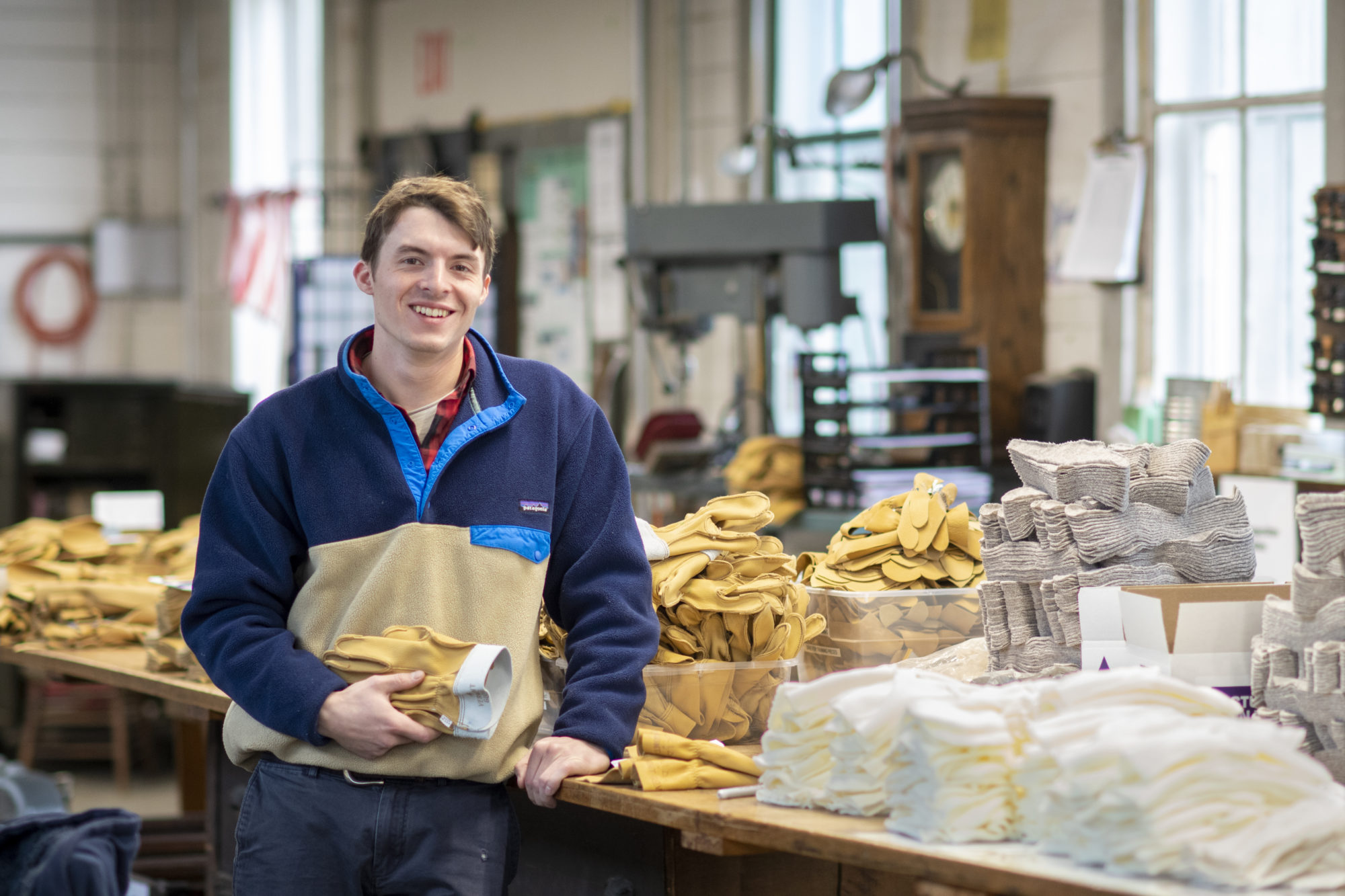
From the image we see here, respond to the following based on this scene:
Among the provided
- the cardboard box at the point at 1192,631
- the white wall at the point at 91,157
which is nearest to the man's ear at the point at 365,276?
the cardboard box at the point at 1192,631

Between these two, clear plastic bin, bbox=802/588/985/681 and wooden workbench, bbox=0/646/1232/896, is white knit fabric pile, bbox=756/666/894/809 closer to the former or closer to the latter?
wooden workbench, bbox=0/646/1232/896

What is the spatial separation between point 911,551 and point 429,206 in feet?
3.39

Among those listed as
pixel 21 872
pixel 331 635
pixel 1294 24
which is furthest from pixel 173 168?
pixel 331 635

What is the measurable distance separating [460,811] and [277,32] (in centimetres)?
898

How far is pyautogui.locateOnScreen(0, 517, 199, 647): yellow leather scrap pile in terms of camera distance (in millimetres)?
3742

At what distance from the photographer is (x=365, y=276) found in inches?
92.3

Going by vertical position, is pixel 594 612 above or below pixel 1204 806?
above

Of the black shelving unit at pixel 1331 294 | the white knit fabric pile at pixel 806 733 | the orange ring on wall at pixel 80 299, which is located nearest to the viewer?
the white knit fabric pile at pixel 806 733

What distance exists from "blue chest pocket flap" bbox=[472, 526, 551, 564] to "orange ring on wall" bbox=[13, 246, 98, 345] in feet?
31.2

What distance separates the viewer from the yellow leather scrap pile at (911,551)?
8.70ft

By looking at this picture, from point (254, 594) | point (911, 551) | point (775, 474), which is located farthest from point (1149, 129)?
point (254, 594)

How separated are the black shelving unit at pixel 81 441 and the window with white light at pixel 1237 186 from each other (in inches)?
204

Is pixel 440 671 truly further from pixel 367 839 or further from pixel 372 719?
pixel 367 839

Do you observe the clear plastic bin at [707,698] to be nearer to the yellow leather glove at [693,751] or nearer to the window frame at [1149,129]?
the yellow leather glove at [693,751]
